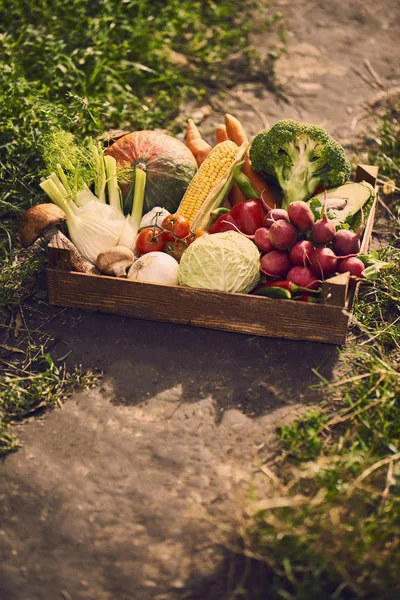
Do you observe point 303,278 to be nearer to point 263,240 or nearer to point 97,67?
point 263,240

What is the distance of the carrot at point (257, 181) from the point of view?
4758mm

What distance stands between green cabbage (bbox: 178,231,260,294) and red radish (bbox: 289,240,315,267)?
0.23m

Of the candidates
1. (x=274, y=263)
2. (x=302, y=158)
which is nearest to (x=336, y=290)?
(x=274, y=263)

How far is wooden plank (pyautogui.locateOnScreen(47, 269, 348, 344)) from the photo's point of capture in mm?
3955

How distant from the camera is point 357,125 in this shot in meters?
6.43

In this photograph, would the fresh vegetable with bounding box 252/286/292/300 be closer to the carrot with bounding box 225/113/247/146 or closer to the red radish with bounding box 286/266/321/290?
the red radish with bounding box 286/266/321/290

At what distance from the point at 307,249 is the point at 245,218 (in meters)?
0.58

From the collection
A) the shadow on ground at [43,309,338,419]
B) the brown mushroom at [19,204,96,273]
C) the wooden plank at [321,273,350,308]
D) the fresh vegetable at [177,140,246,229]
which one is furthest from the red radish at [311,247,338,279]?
the brown mushroom at [19,204,96,273]

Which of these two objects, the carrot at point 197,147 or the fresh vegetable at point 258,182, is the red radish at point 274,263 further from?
the carrot at point 197,147

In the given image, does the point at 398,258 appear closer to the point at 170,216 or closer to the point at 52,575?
the point at 170,216

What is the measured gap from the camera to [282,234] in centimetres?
403

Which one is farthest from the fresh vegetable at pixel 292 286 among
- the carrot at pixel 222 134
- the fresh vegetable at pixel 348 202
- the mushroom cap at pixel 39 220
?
the carrot at pixel 222 134

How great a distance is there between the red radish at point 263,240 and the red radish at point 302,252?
0.58 ft

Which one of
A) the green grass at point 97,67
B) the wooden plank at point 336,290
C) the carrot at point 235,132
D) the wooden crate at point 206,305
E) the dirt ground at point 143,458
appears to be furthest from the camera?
the green grass at point 97,67
